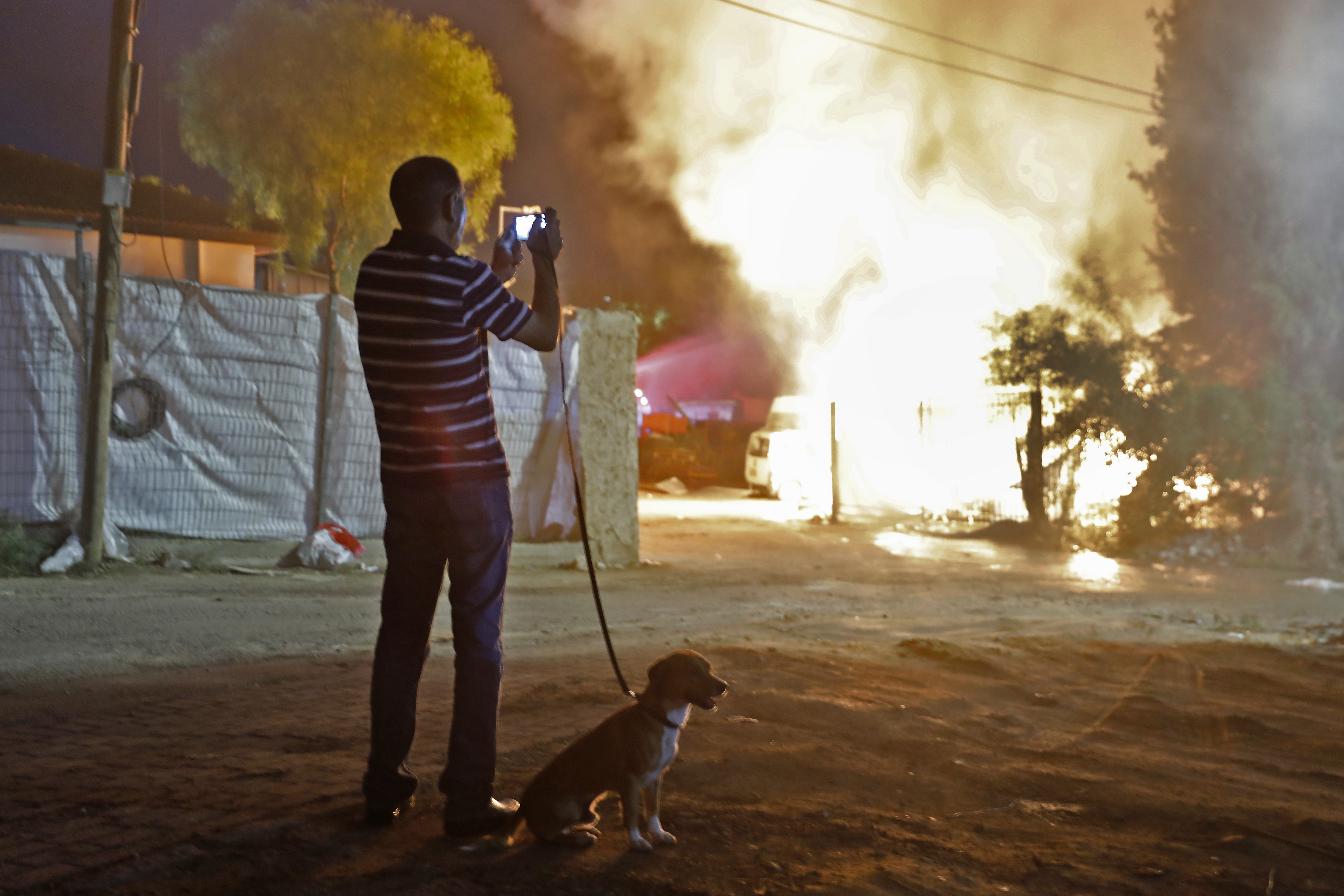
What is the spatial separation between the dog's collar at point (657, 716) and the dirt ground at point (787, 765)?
34cm

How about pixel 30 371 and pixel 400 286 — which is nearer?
pixel 400 286

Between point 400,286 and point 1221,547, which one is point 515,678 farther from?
point 1221,547

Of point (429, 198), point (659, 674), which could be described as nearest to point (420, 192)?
point (429, 198)

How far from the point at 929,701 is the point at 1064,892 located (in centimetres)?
228

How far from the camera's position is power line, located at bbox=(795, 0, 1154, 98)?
706 inches

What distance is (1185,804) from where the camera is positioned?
3533 millimetres

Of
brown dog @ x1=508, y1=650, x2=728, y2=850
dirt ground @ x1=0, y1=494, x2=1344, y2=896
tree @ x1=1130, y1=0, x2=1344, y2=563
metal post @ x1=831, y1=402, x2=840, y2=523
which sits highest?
tree @ x1=1130, y1=0, x2=1344, y2=563

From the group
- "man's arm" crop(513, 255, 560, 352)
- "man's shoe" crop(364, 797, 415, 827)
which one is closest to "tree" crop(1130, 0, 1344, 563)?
"man's arm" crop(513, 255, 560, 352)

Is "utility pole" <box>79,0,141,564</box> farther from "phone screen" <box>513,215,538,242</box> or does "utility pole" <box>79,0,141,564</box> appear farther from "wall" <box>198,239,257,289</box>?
"wall" <box>198,239,257,289</box>

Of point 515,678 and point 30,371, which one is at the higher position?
point 30,371

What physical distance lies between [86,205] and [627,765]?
24.8 metres

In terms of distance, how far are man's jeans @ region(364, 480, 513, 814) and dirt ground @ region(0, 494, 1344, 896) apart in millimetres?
194

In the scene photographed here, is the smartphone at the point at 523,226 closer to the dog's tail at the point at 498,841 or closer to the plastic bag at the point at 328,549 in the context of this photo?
the dog's tail at the point at 498,841

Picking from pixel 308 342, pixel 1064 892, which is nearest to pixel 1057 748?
pixel 1064 892
